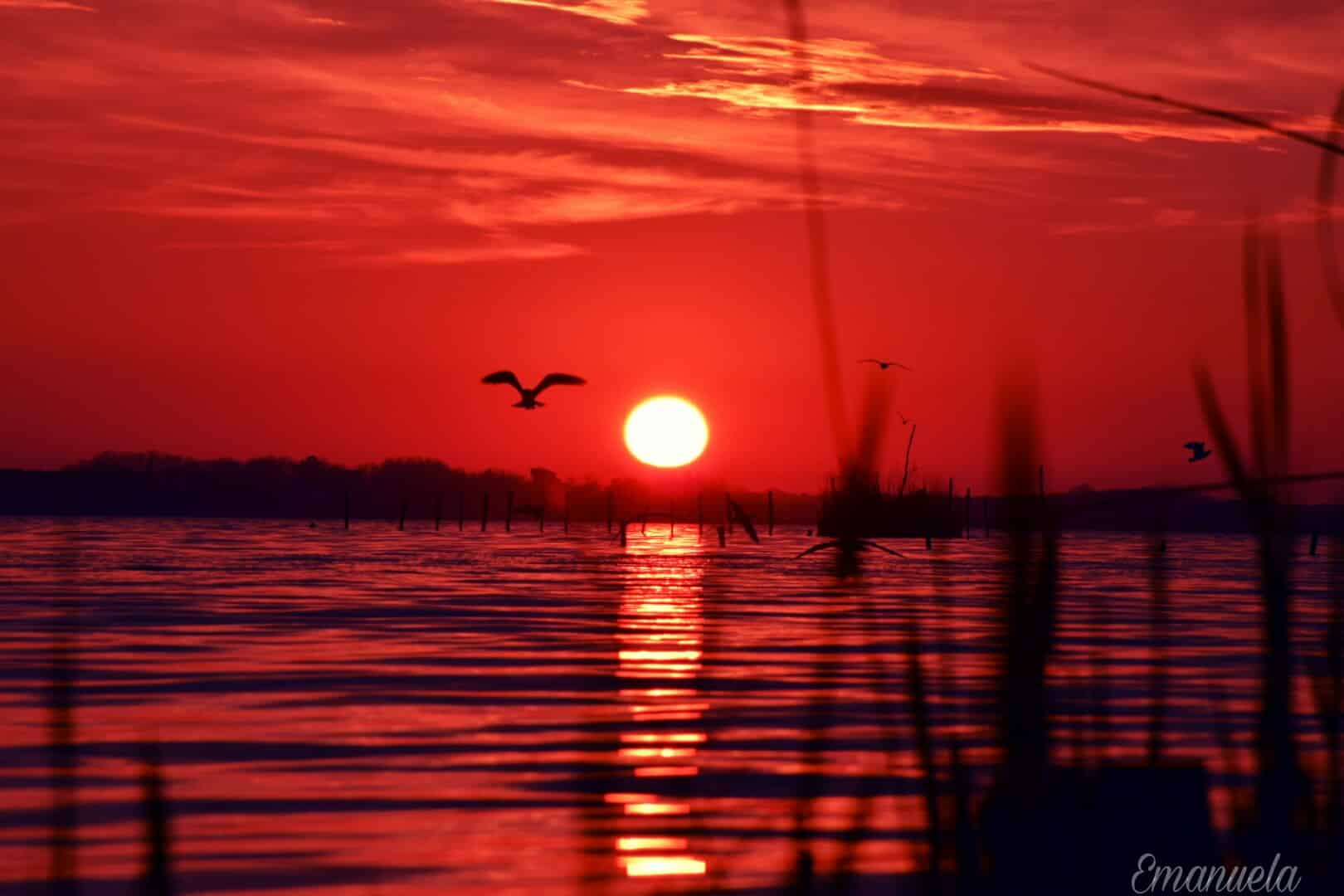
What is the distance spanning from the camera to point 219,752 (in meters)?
12.2

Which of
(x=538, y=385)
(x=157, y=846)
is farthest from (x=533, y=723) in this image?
(x=538, y=385)

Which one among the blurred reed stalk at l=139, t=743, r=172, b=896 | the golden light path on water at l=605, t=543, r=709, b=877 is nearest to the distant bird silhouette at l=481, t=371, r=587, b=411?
the golden light path on water at l=605, t=543, r=709, b=877

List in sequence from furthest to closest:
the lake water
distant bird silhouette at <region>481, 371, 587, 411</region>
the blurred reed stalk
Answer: distant bird silhouette at <region>481, 371, 587, 411</region>, the lake water, the blurred reed stalk

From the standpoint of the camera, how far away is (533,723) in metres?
13.8

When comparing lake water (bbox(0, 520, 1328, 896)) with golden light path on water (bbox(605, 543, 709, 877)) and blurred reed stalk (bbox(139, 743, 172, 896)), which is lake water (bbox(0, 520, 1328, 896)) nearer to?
golden light path on water (bbox(605, 543, 709, 877))

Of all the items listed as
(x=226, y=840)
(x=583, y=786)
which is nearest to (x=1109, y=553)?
(x=226, y=840)

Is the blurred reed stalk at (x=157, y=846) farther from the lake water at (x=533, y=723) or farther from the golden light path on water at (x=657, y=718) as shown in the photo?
the golden light path on water at (x=657, y=718)

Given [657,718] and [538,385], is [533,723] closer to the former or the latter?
[657,718]

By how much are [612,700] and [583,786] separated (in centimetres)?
1199

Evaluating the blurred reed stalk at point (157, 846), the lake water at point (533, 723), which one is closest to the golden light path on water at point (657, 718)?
the lake water at point (533, 723)

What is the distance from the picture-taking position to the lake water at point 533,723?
4598 mm

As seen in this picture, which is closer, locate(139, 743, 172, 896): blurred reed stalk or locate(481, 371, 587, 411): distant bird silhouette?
locate(139, 743, 172, 896): blurred reed stalk

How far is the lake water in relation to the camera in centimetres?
460

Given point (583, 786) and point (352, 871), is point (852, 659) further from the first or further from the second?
point (583, 786)
